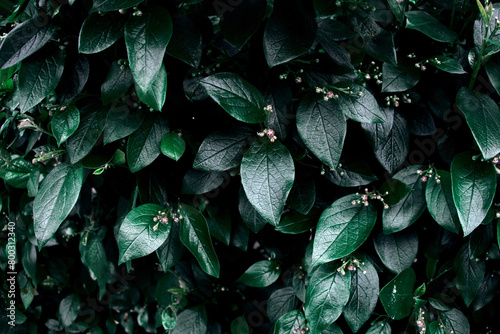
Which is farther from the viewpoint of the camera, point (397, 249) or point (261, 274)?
point (261, 274)

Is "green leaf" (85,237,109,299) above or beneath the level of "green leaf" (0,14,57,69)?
beneath

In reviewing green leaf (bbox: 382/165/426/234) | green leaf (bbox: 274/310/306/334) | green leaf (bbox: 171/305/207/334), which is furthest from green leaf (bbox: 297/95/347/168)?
green leaf (bbox: 171/305/207/334)

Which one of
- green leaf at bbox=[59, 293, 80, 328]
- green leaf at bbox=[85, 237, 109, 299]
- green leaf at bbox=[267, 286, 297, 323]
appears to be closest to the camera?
green leaf at bbox=[267, 286, 297, 323]

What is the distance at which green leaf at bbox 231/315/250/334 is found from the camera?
42.5 inches

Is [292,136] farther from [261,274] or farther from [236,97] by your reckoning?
[261,274]

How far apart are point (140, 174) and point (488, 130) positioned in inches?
31.0

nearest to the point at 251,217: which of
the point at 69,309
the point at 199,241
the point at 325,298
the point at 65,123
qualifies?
the point at 199,241

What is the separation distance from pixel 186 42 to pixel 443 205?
2.15 feet

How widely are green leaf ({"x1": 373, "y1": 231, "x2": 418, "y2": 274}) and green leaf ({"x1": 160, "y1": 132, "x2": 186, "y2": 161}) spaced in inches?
20.1

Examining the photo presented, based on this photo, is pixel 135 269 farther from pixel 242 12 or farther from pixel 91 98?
pixel 242 12

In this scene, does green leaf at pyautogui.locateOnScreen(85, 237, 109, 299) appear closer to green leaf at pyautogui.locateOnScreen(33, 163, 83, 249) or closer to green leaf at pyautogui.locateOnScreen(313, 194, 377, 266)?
green leaf at pyautogui.locateOnScreen(33, 163, 83, 249)

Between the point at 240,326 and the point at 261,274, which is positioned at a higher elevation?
the point at 261,274

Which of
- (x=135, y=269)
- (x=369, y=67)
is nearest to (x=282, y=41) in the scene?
(x=369, y=67)

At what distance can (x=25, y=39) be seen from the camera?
812 millimetres
